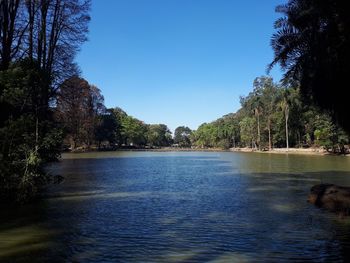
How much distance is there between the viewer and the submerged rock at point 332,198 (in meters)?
14.7

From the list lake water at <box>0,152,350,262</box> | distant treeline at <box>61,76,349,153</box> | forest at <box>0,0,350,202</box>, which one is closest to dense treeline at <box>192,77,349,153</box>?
distant treeline at <box>61,76,349,153</box>

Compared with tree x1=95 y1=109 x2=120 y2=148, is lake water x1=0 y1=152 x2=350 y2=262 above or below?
below

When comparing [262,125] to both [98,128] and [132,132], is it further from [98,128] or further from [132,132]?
[132,132]

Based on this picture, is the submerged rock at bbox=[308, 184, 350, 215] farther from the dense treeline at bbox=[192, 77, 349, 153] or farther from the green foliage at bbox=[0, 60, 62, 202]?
the dense treeline at bbox=[192, 77, 349, 153]

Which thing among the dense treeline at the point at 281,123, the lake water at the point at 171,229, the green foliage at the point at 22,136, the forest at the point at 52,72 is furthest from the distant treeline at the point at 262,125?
the green foliage at the point at 22,136

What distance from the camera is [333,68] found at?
43.2 ft

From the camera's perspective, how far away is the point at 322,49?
13352 millimetres

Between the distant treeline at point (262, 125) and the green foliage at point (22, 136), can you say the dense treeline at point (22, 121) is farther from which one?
the distant treeline at point (262, 125)

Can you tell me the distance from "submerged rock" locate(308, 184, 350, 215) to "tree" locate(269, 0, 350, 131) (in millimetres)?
2499

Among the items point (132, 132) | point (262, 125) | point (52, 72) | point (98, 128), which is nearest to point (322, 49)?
point (52, 72)

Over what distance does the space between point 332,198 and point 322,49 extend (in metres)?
5.76

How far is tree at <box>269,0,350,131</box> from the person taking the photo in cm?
1297

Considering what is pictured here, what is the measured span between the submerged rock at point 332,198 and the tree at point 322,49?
8.20ft

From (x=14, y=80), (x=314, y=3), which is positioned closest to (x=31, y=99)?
(x=14, y=80)
